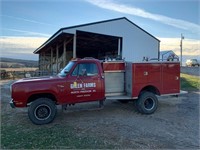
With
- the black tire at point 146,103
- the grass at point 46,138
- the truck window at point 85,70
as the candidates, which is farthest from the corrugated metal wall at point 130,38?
the grass at point 46,138

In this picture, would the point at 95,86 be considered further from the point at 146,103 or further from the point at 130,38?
the point at 130,38

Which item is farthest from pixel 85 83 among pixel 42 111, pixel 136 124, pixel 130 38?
pixel 130 38

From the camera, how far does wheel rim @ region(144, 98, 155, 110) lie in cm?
894

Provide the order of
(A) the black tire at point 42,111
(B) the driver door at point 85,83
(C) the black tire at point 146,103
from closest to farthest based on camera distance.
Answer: (A) the black tire at point 42,111 → (B) the driver door at point 85,83 → (C) the black tire at point 146,103

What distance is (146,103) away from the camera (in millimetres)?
9031

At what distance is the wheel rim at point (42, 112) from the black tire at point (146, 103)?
3.45 m

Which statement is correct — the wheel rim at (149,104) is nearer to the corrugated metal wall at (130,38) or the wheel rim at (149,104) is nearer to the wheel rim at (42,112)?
the wheel rim at (42,112)

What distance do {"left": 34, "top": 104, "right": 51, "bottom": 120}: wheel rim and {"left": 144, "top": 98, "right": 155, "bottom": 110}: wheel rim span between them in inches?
150

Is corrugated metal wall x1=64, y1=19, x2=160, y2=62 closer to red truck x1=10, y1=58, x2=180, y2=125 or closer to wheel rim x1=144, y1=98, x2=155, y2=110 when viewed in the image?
red truck x1=10, y1=58, x2=180, y2=125

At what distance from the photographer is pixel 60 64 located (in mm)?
23125

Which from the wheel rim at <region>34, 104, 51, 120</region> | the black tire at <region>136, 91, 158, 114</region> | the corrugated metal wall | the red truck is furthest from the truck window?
the corrugated metal wall

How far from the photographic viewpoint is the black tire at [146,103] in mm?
8742

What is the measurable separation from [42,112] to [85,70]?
6.62 feet

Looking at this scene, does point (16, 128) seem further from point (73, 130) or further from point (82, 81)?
point (82, 81)
